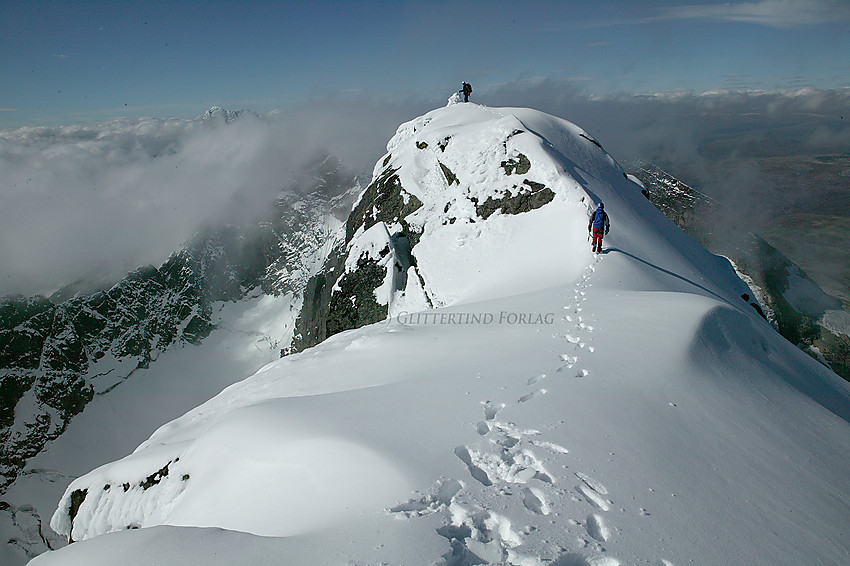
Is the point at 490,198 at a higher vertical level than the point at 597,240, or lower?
higher

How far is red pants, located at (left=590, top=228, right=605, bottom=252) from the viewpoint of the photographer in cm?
1723

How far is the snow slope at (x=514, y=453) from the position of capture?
14.9 feet

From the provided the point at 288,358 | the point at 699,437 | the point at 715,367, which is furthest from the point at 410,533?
the point at 288,358

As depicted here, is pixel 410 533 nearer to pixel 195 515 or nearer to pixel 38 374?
pixel 195 515

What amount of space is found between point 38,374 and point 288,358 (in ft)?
750

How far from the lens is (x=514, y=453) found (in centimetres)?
591

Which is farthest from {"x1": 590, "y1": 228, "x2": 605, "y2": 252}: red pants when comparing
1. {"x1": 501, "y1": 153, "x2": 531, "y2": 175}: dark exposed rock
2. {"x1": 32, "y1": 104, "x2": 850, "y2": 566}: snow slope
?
{"x1": 501, "y1": 153, "x2": 531, "y2": 175}: dark exposed rock

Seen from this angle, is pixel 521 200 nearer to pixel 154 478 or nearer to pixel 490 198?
pixel 490 198

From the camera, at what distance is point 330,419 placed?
698 cm

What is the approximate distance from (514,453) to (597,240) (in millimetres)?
13991

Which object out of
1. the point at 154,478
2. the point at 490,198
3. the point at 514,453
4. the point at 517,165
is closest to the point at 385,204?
the point at 490,198

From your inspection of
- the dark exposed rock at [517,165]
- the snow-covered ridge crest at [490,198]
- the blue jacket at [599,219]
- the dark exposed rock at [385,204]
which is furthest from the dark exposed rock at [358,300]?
the blue jacket at [599,219]

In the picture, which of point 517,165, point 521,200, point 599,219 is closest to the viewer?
point 599,219

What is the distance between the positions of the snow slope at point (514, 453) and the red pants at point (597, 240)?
2656mm
